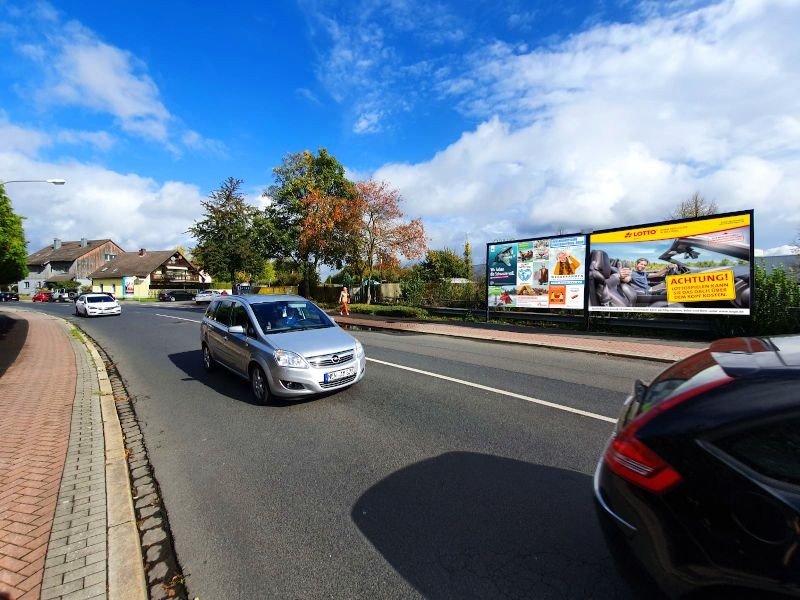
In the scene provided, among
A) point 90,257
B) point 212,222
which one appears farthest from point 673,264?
point 90,257

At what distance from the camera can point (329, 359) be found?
5.96 meters

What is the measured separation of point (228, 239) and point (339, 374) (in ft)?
121

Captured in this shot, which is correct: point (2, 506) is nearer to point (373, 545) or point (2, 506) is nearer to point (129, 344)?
point (373, 545)

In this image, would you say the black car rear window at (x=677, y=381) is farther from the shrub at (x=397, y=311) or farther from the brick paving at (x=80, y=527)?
the shrub at (x=397, y=311)

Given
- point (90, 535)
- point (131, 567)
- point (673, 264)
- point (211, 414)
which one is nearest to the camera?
point (131, 567)

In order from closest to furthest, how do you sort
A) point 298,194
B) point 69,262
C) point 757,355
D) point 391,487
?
point 757,355
point 391,487
point 298,194
point 69,262

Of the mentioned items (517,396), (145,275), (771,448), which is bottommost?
(517,396)

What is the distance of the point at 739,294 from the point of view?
1096cm

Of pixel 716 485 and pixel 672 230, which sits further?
pixel 672 230

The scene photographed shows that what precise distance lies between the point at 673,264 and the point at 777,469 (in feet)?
40.5

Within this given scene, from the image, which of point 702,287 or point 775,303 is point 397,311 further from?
point 775,303

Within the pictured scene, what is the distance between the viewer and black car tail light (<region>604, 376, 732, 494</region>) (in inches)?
71.2

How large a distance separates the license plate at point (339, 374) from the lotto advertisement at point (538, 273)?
33.5 ft

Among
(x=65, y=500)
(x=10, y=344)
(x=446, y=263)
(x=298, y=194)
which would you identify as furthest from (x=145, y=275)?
(x=65, y=500)
